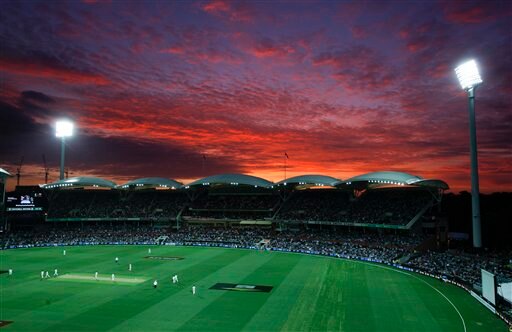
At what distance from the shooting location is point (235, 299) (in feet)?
113

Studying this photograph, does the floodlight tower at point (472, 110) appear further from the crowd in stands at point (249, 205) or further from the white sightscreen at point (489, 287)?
the white sightscreen at point (489, 287)

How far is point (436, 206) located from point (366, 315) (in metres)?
47.4

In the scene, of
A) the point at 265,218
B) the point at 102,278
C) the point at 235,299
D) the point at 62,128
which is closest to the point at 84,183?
the point at 62,128

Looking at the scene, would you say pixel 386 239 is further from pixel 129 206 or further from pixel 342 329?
pixel 129 206

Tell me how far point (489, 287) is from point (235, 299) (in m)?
21.0

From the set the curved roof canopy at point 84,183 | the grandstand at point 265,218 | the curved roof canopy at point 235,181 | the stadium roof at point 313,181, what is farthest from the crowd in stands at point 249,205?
the curved roof canopy at point 84,183

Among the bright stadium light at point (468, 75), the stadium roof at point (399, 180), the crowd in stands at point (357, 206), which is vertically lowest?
the crowd in stands at point (357, 206)

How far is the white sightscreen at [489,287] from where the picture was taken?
101ft

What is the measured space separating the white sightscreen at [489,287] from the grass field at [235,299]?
114 centimetres

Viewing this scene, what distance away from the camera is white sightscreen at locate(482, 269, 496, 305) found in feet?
101

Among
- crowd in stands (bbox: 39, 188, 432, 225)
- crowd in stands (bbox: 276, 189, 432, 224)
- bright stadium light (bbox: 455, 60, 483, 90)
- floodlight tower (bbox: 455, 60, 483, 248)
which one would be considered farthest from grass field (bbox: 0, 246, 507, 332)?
bright stadium light (bbox: 455, 60, 483, 90)

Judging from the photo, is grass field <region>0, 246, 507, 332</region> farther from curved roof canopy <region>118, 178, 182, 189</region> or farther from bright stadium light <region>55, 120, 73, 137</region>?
bright stadium light <region>55, 120, 73, 137</region>

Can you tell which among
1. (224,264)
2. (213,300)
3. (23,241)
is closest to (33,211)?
(23,241)

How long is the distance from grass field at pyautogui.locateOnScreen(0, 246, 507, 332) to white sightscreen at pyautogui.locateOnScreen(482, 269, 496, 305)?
114cm
